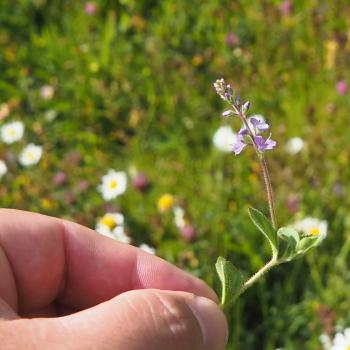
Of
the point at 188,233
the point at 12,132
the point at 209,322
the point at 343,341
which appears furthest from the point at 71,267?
the point at 12,132

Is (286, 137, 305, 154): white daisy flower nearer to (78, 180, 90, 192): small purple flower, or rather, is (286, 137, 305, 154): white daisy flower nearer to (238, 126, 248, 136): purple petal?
(78, 180, 90, 192): small purple flower

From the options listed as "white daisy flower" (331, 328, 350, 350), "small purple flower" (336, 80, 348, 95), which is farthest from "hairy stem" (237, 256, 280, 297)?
"small purple flower" (336, 80, 348, 95)

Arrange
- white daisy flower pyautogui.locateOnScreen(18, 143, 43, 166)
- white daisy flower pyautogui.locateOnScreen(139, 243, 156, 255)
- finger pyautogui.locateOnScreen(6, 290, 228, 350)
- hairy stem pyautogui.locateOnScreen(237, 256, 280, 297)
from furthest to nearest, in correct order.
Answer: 1. white daisy flower pyautogui.locateOnScreen(18, 143, 43, 166)
2. white daisy flower pyautogui.locateOnScreen(139, 243, 156, 255)
3. hairy stem pyautogui.locateOnScreen(237, 256, 280, 297)
4. finger pyautogui.locateOnScreen(6, 290, 228, 350)

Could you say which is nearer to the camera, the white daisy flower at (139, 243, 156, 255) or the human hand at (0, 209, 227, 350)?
the human hand at (0, 209, 227, 350)

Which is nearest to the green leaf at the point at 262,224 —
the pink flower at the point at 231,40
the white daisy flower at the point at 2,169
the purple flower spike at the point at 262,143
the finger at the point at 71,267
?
the purple flower spike at the point at 262,143

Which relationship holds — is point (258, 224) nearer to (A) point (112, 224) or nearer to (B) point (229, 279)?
(B) point (229, 279)

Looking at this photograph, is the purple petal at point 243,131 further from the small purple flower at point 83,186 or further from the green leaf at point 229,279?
the small purple flower at point 83,186
